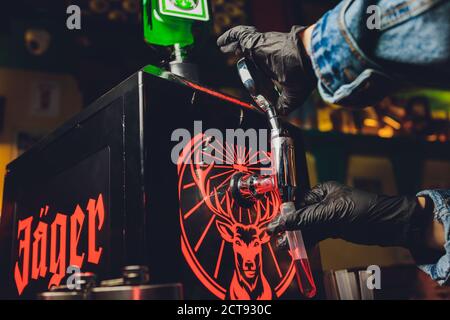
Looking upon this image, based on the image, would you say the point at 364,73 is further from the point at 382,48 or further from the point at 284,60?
the point at 284,60

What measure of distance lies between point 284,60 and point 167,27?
2.09ft

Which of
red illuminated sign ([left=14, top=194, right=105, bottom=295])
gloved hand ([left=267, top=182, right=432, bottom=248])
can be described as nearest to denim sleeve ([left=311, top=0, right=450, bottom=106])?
gloved hand ([left=267, top=182, right=432, bottom=248])

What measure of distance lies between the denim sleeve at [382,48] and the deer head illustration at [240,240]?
0.40 meters

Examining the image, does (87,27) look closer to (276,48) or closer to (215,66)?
(215,66)

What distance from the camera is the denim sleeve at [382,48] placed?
0.65 m

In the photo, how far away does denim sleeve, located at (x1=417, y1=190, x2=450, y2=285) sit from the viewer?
0.96 metres

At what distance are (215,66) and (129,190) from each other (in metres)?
2.83

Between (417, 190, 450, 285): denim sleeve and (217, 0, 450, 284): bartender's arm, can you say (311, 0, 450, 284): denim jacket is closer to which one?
(217, 0, 450, 284): bartender's arm

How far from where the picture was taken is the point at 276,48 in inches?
35.1

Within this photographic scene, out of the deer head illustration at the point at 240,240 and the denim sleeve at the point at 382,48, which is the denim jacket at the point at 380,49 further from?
the deer head illustration at the point at 240,240

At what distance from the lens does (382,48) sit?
27.1 inches

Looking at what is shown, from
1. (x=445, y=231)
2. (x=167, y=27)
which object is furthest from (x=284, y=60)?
(x=167, y=27)

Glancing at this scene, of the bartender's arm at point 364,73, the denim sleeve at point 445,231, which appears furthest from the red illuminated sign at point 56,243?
the denim sleeve at point 445,231
